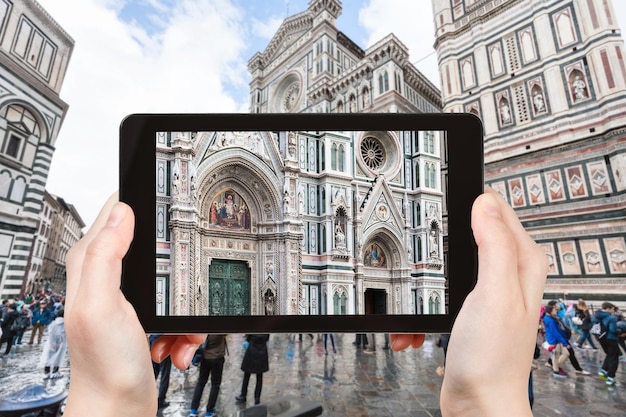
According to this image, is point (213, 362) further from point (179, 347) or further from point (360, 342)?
point (360, 342)

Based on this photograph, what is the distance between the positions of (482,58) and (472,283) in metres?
20.4

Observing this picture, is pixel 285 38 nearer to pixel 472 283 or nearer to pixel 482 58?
pixel 482 58

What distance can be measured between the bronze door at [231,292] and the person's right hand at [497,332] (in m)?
0.89

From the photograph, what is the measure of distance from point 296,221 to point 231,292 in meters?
0.64

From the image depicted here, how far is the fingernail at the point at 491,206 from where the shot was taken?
4.31 ft

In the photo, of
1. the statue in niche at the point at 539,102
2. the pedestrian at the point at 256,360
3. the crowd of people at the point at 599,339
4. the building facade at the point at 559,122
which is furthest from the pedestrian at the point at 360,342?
the statue in niche at the point at 539,102

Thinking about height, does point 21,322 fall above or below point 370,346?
above

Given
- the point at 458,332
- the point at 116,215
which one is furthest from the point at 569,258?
the point at 116,215

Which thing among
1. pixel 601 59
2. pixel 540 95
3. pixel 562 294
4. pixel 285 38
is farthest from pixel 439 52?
pixel 285 38

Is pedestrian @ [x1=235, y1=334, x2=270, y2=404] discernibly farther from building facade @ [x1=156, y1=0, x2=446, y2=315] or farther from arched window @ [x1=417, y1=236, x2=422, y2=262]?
arched window @ [x1=417, y1=236, x2=422, y2=262]

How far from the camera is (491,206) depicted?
1338 millimetres

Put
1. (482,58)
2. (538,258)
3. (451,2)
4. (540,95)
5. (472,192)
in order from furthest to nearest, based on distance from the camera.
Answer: (451,2) → (482,58) → (540,95) → (472,192) → (538,258)

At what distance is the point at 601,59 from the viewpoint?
1458 cm

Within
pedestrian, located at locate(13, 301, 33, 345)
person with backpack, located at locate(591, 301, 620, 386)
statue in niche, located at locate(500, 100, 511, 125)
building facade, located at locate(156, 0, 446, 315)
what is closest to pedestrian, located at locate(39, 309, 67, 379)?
pedestrian, located at locate(13, 301, 33, 345)
